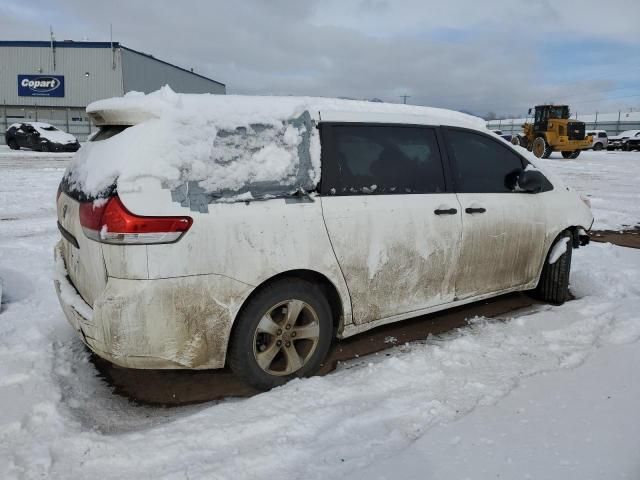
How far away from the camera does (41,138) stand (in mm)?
24844

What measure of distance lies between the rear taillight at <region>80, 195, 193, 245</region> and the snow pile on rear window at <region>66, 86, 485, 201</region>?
0.14 metres

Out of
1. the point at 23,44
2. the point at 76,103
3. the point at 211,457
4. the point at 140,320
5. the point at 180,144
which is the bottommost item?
the point at 211,457

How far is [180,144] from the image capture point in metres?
2.68

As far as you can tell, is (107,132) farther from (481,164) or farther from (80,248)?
(481,164)

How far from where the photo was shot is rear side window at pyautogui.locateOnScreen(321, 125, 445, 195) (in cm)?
317

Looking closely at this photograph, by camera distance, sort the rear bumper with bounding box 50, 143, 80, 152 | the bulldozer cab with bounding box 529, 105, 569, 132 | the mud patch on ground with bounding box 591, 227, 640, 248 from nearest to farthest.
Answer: the mud patch on ground with bounding box 591, 227, 640, 248
the rear bumper with bounding box 50, 143, 80, 152
the bulldozer cab with bounding box 529, 105, 569, 132

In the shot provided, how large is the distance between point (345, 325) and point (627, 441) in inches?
64.2

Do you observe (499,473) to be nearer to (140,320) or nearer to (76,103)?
(140,320)

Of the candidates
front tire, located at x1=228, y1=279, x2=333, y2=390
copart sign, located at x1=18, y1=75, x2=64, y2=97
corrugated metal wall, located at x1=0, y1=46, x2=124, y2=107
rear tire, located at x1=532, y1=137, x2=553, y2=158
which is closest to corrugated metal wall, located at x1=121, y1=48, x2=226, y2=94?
corrugated metal wall, located at x1=0, y1=46, x2=124, y2=107

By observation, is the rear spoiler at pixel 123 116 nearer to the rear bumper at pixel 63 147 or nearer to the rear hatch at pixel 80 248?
the rear hatch at pixel 80 248

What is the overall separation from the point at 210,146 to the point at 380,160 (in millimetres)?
1202

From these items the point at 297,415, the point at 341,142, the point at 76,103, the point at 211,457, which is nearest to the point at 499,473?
the point at 297,415

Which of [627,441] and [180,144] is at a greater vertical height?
[180,144]

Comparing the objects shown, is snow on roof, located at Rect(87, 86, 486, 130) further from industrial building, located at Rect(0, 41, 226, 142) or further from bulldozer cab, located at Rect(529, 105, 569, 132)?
industrial building, located at Rect(0, 41, 226, 142)
